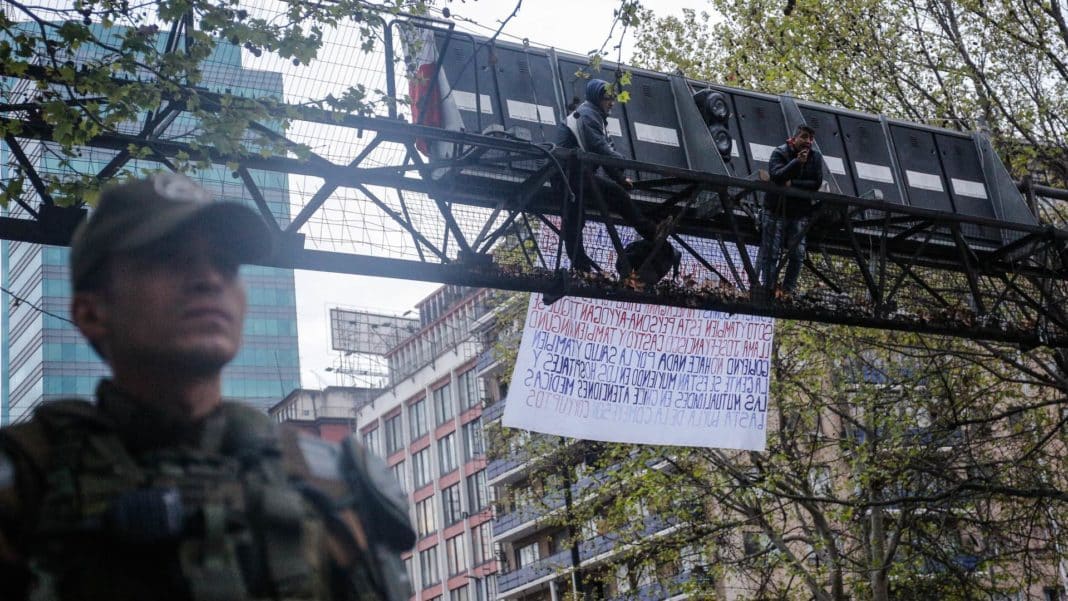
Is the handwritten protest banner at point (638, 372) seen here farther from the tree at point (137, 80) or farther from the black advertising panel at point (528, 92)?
the tree at point (137, 80)

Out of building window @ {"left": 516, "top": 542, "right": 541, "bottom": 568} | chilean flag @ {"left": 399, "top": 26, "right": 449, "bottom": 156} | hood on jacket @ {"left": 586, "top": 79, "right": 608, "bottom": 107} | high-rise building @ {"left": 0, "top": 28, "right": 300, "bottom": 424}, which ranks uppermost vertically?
building window @ {"left": 516, "top": 542, "right": 541, "bottom": 568}

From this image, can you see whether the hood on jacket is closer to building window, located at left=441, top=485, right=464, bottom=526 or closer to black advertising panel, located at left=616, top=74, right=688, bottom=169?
black advertising panel, located at left=616, top=74, right=688, bottom=169

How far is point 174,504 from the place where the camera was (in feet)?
4.50

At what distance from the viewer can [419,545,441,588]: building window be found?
59.4 meters

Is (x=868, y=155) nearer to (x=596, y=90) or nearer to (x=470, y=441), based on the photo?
(x=596, y=90)

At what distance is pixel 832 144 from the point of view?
490 inches

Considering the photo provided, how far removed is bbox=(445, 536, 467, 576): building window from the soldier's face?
5755cm

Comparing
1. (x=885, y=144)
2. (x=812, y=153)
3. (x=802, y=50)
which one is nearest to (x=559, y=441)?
(x=802, y=50)

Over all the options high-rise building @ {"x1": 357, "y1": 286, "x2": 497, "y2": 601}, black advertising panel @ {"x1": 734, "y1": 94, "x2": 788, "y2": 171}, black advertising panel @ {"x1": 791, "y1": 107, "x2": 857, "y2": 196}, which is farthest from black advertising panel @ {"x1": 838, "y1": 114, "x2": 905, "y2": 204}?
high-rise building @ {"x1": 357, "y1": 286, "x2": 497, "y2": 601}

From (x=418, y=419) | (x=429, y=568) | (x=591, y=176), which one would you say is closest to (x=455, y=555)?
(x=429, y=568)

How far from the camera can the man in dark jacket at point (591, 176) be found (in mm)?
9422

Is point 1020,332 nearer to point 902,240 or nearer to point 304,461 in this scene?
point 902,240

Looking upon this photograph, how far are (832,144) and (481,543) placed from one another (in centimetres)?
4665

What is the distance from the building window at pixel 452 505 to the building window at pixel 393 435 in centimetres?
367
